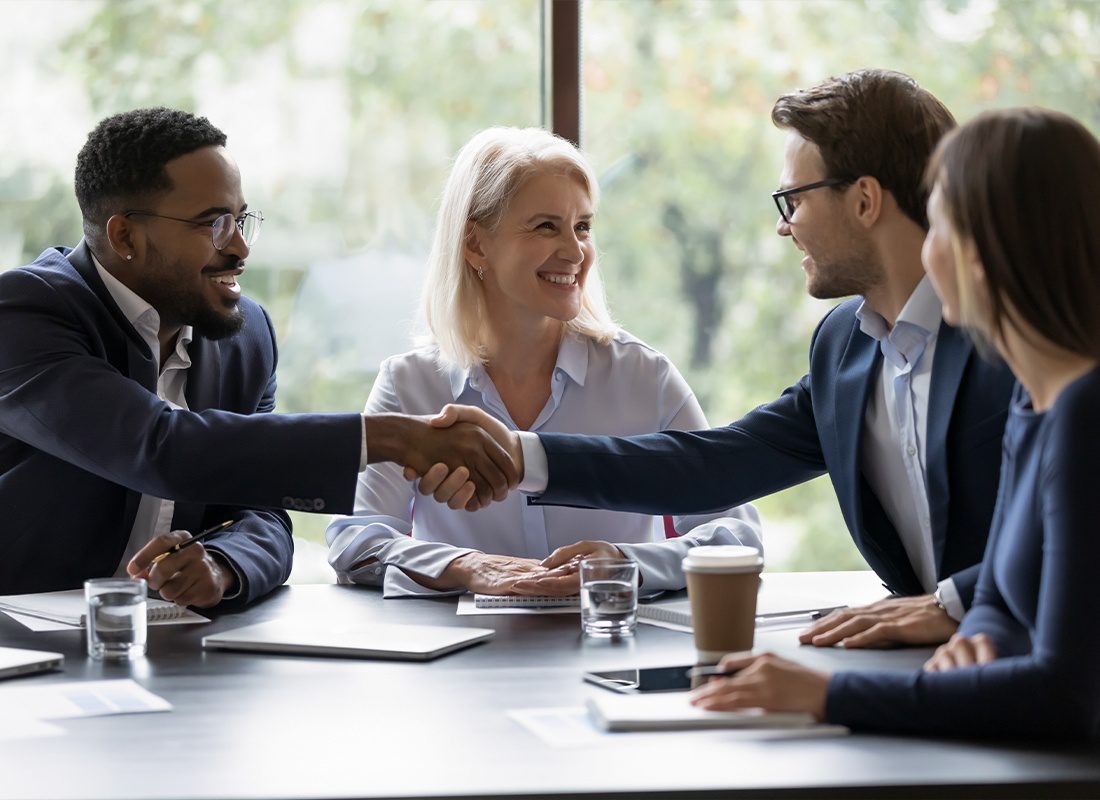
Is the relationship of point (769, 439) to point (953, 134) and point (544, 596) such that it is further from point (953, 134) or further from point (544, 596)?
point (953, 134)

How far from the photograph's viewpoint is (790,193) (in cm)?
233

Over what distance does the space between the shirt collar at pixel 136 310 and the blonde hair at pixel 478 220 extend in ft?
1.97

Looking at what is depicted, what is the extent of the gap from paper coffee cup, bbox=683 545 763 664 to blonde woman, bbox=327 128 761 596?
826 mm

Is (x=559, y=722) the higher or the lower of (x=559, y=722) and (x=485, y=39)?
the lower

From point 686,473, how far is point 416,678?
918 mm

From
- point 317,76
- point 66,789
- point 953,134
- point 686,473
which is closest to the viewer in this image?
point 66,789

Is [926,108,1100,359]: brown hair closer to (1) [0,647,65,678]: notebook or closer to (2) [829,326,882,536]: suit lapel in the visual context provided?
(2) [829,326,882,536]: suit lapel

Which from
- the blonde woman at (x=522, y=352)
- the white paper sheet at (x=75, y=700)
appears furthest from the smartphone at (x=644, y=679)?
the blonde woman at (x=522, y=352)

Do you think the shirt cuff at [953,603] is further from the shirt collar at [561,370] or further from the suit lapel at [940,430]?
the shirt collar at [561,370]

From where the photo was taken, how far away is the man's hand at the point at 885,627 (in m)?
1.76

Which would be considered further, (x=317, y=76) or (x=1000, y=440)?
(x=317, y=76)

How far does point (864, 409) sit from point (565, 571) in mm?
580

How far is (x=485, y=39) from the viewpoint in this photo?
154 inches

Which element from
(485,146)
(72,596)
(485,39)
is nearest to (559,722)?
(72,596)
